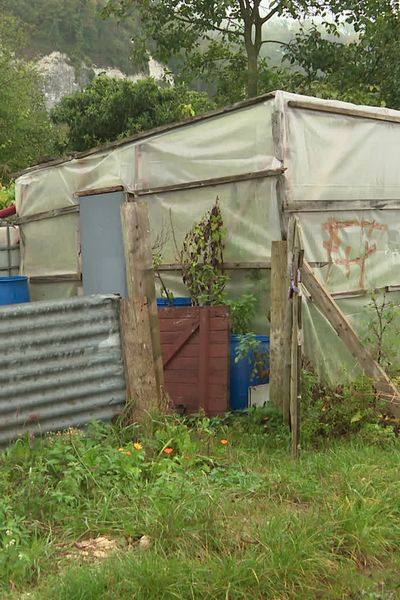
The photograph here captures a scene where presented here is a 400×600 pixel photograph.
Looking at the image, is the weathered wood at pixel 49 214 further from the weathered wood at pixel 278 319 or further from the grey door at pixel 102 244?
the weathered wood at pixel 278 319

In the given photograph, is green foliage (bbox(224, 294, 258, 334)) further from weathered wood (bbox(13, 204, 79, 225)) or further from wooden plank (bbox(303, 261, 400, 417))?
weathered wood (bbox(13, 204, 79, 225))

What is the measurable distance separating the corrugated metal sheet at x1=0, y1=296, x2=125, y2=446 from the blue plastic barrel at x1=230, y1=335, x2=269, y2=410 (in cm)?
183

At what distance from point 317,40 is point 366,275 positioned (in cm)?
1104

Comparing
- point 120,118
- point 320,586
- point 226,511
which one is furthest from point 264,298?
point 120,118

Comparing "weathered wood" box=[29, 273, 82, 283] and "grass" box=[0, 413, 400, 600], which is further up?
"weathered wood" box=[29, 273, 82, 283]

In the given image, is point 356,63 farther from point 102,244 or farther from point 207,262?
point 207,262

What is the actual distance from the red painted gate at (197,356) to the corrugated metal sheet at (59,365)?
1.67m

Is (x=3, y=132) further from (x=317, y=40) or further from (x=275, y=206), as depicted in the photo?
(x=275, y=206)

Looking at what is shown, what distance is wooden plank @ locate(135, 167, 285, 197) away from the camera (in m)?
6.59

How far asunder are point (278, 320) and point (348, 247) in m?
1.77

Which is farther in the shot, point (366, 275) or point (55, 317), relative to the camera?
point (366, 275)

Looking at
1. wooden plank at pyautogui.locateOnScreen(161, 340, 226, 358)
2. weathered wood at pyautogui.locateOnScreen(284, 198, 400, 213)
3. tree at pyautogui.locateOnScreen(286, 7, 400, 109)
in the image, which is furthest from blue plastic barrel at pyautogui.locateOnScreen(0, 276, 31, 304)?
tree at pyautogui.locateOnScreen(286, 7, 400, 109)

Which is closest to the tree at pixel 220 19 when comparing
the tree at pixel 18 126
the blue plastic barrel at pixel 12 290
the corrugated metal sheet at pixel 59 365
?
the tree at pixel 18 126

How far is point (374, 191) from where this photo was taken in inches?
297
